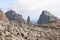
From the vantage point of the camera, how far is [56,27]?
89.8 ft

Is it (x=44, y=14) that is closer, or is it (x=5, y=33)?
(x=5, y=33)

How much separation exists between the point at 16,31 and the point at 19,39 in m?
0.85

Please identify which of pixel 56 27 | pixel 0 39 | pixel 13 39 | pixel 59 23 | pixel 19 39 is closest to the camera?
pixel 0 39

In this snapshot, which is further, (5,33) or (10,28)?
(10,28)

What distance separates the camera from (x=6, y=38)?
9.96 m

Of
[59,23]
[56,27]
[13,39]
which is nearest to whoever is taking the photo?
[13,39]

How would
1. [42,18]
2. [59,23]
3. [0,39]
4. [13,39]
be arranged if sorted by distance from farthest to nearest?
[42,18] < [59,23] < [13,39] < [0,39]

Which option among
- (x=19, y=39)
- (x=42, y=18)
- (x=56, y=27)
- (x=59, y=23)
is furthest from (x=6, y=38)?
(x=42, y=18)

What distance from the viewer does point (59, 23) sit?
29922mm

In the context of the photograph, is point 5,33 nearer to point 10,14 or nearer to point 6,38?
point 6,38

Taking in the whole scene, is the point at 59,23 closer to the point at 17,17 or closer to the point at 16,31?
the point at 16,31

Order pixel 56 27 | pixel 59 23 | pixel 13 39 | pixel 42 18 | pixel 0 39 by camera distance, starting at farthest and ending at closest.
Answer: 1. pixel 42 18
2. pixel 59 23
3. pixel 56 27
4. pixel 13 39
5. pixel 0 39

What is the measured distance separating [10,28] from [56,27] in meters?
16.5

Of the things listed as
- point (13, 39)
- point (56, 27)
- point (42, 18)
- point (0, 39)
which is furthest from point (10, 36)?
point (42, 18)
